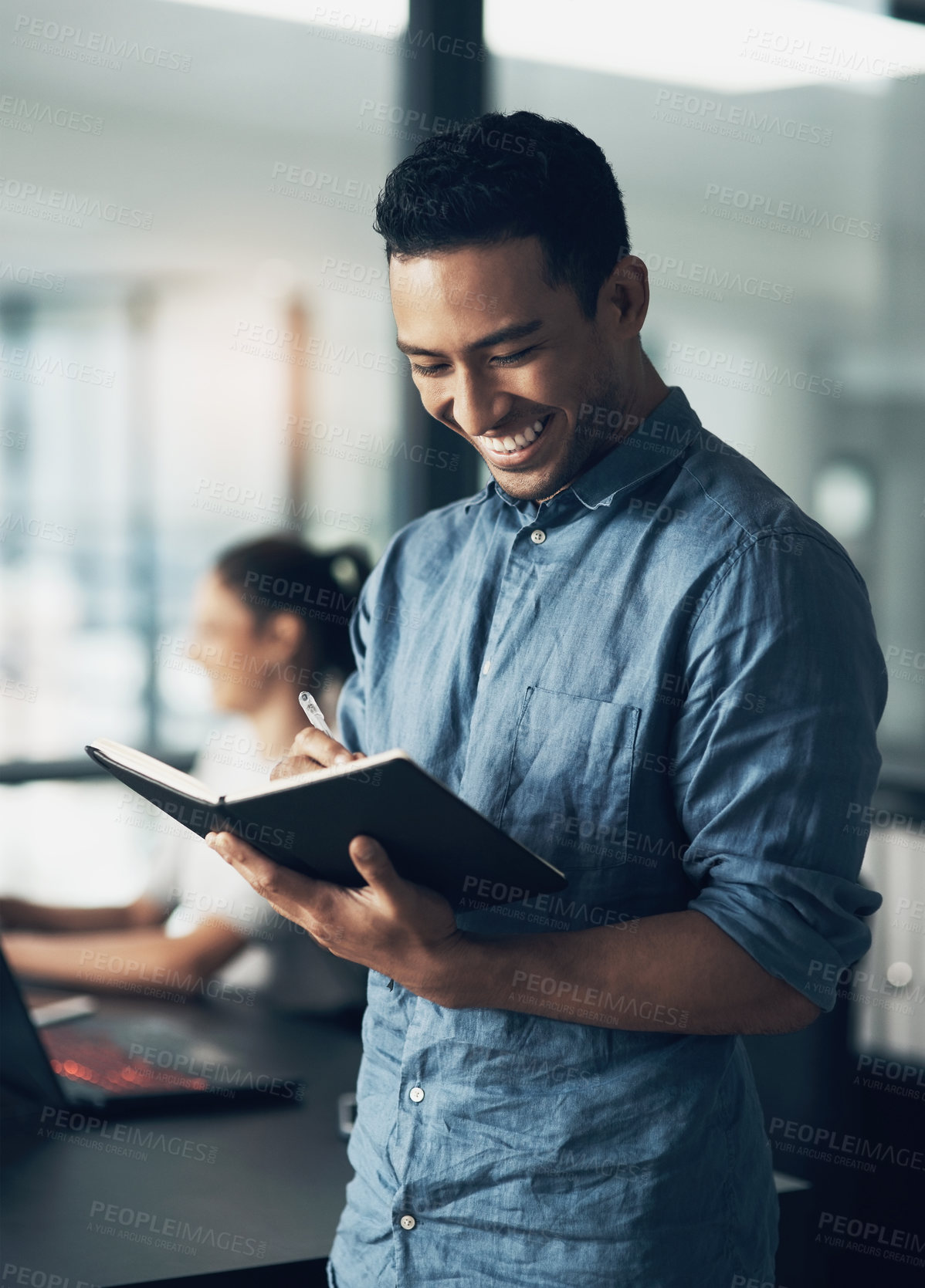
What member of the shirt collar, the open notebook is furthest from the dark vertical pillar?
the open notebook

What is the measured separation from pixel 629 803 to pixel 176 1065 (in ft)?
2.92

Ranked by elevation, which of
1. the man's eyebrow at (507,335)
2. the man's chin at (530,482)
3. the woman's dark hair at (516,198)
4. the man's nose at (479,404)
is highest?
the woman's dark hair at (516,198)

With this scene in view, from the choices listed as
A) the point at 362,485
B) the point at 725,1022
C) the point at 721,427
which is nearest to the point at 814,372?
the point at 721,427

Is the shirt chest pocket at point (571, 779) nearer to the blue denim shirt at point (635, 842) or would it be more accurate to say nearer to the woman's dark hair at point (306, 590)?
the blue denim shirt at point (635, 842)

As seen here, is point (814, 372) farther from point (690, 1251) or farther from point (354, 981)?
point (690, 1251)

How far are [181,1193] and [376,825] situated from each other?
2.25 feet

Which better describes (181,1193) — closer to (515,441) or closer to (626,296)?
(515,441)

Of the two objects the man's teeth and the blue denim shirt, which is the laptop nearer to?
the blue denim shirt

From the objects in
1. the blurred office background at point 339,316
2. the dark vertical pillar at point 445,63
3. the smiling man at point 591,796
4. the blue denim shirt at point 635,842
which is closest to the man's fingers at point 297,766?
the smiling man at point 591,796

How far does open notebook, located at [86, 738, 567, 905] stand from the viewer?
2.68 ft

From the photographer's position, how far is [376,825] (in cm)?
88

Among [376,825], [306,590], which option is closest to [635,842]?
[376,825]

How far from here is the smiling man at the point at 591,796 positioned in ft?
3.08

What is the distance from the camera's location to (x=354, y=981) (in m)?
1.85
